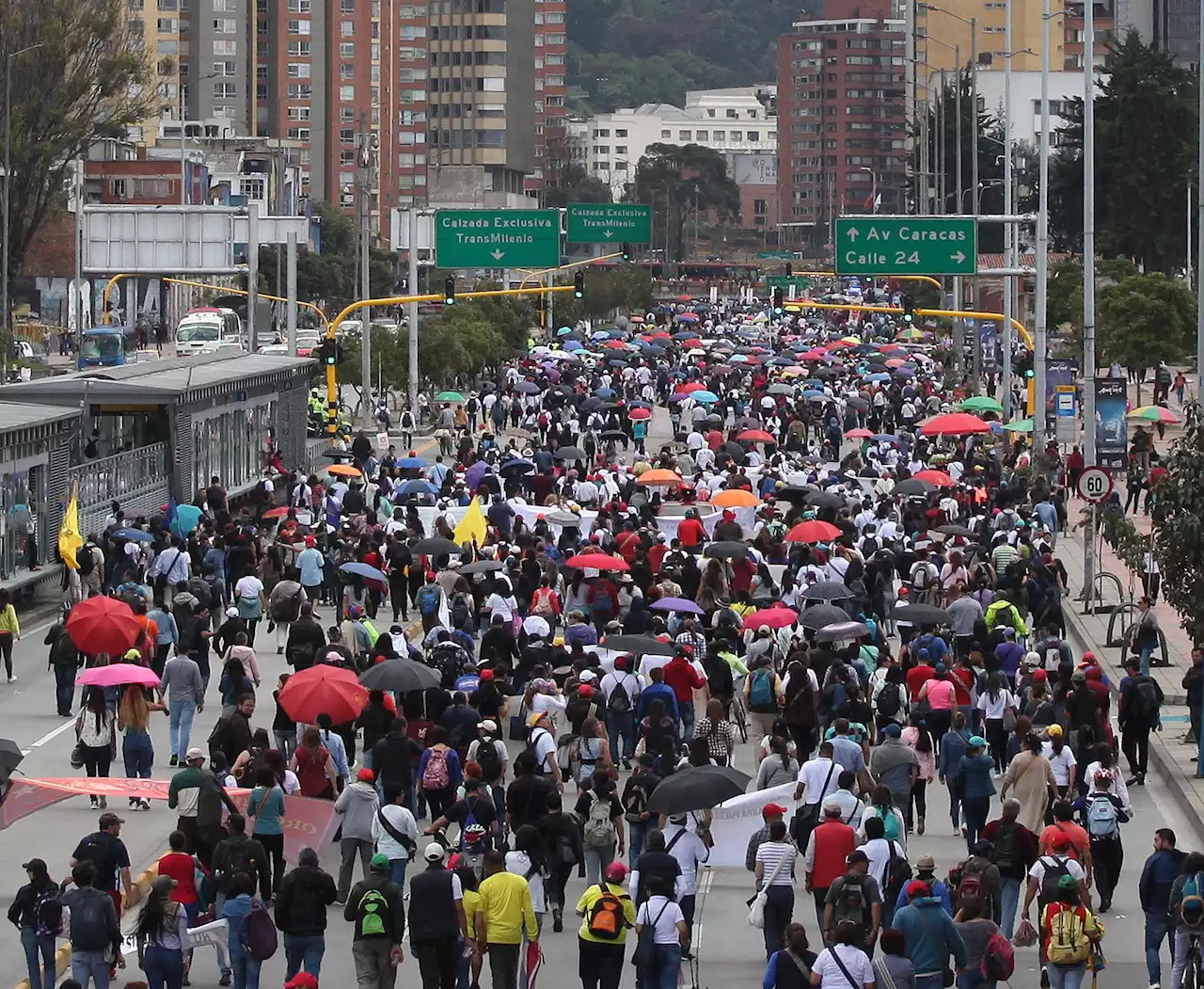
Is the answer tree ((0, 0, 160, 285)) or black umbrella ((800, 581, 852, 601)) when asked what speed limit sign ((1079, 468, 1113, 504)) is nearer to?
black umbrella ((800, 581, 852, 601))

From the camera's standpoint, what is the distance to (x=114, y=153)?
437ft

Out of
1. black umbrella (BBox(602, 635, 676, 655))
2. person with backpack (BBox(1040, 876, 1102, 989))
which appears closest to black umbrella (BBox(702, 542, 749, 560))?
black umbrella (BBox(602, 635, 676, 655))

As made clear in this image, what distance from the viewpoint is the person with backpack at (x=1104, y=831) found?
17.0m

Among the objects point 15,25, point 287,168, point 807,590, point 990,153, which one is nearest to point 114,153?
point 287,168

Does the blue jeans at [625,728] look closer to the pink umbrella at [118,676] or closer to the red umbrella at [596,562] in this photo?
the pink umbrella at [118,676]

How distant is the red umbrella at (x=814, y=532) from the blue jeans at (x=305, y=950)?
17463 mm

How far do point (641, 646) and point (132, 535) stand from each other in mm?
11308

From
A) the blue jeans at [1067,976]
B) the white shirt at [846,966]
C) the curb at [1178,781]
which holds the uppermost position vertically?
the white shirt at [846,966]

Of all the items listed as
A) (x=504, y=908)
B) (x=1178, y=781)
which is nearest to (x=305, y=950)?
(x=504, y=908)

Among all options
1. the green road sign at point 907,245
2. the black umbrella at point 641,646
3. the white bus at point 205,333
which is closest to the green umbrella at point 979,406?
the green road sign at point 907,245

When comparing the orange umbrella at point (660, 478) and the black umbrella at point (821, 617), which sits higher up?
the orange umbrella at point (660, 478)

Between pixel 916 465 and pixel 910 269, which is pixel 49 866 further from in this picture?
pixel 910 269

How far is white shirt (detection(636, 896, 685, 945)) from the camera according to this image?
46.4ft

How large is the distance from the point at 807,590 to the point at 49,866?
10.9 m
